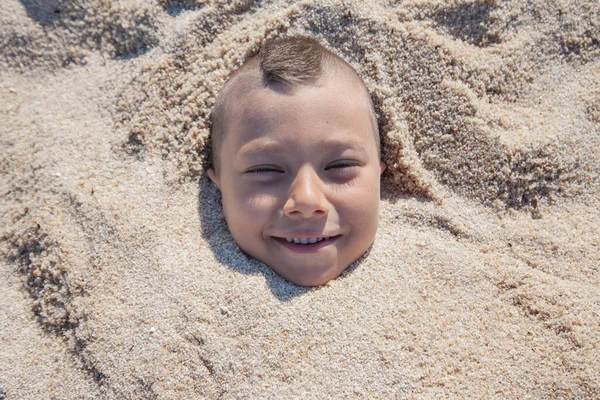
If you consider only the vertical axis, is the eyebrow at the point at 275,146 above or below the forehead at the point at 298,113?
below

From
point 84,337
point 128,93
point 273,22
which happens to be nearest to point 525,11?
point 273,22

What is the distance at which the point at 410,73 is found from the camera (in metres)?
2.80

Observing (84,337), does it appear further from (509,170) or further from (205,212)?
(509,170)

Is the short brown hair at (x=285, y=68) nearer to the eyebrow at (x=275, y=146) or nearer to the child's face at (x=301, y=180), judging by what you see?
the child's face at (x=301, y=180)

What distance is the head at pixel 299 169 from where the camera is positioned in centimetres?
229

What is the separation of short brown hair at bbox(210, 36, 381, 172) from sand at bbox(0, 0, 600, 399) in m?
0.12

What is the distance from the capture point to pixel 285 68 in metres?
2.37

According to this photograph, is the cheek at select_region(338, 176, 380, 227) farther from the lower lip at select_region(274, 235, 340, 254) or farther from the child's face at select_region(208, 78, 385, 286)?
the lower lip at select_region(274, 235, 340, 254)

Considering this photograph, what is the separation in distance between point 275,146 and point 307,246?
1.67 ft

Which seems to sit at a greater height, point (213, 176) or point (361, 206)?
point (361, 206)

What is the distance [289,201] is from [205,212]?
66 centimetres

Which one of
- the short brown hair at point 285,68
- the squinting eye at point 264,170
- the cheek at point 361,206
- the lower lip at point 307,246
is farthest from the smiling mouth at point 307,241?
the short brown hair at point 285,68

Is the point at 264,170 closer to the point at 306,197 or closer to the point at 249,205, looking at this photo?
the point at 249,205

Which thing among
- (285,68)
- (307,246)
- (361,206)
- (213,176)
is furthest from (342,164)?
(213,176)
